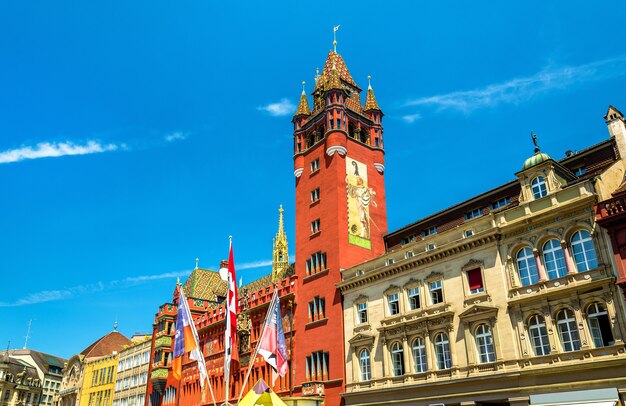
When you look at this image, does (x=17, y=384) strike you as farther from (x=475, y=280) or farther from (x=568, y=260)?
(x=568, y=260)

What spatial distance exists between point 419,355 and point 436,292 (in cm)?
479

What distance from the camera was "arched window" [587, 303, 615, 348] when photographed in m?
30.5

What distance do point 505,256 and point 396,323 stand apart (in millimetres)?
10319

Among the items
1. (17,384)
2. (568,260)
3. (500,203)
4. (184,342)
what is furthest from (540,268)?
(17,384)

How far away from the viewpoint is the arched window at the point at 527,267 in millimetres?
35062

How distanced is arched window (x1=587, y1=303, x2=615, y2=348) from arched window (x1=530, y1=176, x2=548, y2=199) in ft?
26.6

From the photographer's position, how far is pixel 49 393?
130 meters

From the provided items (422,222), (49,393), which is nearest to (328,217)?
(422,222)

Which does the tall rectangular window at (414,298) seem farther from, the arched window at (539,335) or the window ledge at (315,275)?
the window ledge at (315,275)

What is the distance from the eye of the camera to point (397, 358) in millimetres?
42469

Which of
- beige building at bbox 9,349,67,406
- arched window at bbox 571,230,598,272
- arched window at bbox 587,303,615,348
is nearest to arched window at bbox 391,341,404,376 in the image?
arched window at bbox 587,303,615,348

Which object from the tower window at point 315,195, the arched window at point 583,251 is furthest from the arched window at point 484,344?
the tower window at point 315,195

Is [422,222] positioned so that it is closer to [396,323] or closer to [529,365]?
[396,323]

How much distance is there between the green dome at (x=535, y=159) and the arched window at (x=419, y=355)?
1462 cm
